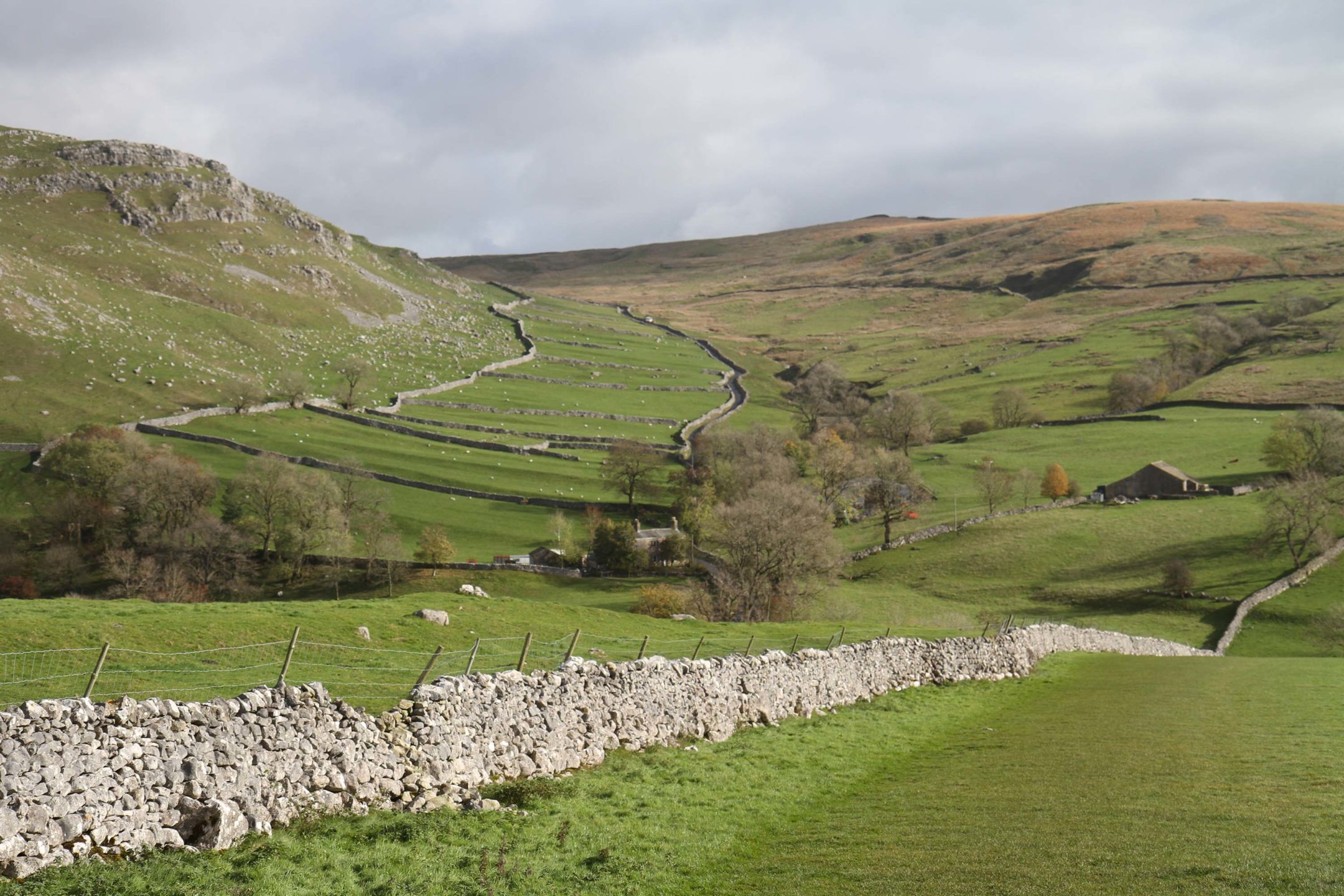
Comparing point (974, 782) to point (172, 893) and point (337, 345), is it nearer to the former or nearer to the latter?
point (172, 893)

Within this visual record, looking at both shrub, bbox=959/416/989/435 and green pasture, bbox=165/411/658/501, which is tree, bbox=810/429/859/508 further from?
shrub, bbox=959/416/989/435

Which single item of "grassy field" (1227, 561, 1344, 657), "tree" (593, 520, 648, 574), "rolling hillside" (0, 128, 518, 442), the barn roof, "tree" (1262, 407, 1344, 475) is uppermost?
"rolling hillside" (0, 128, 518, 442)

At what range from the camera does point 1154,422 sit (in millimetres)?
133000

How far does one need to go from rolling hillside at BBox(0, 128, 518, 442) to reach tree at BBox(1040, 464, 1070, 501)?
98.3 m

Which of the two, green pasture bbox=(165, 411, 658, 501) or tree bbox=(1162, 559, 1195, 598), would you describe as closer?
tree bbox=(1162, 559, 1195, 598)

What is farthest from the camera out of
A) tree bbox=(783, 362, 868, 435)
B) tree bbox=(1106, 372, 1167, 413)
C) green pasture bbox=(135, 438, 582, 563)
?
tree bbox=(783, 362, 868, 435)

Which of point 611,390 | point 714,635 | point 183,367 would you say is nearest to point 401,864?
point 714,635

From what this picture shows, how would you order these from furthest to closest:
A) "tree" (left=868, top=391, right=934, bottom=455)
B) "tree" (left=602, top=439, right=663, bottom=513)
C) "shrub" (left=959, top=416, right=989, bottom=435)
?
"shrub" (left=959, top=416, right=989, bottom=435) < "tree" (left=868, top=391, right=934, bottom=455) < "tree" (left=602, top=439, right=663, bottom=513)

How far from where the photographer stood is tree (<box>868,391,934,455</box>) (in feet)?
433

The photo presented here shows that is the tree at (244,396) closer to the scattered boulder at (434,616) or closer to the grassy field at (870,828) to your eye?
the scattered boulder at (434,616)

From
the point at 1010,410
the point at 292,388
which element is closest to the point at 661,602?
the point at 292,388

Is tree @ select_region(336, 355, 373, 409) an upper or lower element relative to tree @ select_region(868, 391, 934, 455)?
upper

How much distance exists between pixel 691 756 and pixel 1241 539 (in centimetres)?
7728

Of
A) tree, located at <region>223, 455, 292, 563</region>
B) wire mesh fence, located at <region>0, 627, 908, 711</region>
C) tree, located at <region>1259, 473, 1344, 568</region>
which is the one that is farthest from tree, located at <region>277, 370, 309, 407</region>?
tree, located at <region>1259, 473, 1344, 568</region>
